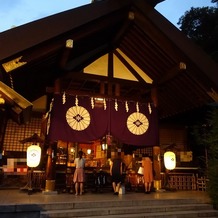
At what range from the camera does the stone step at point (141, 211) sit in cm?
632

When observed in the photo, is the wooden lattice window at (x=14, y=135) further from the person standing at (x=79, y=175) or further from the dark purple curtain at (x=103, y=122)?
the person standing at (x=79, y=175)

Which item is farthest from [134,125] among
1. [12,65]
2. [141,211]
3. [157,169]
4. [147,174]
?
[12,65]

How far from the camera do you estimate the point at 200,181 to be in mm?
11867

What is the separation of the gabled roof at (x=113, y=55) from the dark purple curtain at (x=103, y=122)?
2.52 feet

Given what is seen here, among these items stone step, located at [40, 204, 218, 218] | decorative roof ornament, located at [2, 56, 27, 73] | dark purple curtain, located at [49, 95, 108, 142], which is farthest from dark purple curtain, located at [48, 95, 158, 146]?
stone step, located at [40, 204, 218, 218]

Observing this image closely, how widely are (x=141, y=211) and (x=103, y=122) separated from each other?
388cm

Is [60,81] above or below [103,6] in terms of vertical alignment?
below

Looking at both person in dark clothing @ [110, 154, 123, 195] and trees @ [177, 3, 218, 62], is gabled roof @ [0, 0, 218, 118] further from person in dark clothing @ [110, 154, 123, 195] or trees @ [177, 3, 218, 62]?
trees @ [177, 3, 218, 62]

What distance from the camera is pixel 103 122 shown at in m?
9.92

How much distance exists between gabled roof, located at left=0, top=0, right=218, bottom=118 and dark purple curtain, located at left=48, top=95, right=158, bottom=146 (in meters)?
0.77

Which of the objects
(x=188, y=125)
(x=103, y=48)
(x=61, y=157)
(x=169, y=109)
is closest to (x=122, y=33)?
(x=103, y=48)

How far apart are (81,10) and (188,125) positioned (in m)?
9.43

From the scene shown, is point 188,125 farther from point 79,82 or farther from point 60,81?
point 60,81

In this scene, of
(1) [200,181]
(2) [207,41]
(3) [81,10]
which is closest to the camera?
(3) [81,10]
